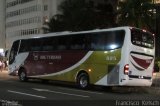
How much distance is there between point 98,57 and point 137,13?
76.5 ft

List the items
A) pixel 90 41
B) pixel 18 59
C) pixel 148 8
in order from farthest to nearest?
1. pixel 148 8
2. pixel 18 59
3. pixel 90 41

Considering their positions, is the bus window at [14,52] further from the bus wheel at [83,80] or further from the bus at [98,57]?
the bus wheel at [83,80]

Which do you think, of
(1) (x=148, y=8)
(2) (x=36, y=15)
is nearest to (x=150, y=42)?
(1) (x=148, y=8)

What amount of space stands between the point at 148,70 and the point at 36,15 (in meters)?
78.7

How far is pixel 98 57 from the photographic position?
26.0 m

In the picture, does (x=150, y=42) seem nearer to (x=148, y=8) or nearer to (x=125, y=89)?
(x=125, y=89)

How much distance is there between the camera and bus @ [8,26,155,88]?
24719 millimetres

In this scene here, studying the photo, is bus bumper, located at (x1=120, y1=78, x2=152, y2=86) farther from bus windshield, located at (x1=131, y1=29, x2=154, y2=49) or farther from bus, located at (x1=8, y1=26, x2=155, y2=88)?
bus windshield, located at (x1=131, y1=29, x2=154, y2=49)

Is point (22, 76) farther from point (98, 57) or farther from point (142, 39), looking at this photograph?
point (142, 39)

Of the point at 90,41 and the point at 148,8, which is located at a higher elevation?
the point at 148,8

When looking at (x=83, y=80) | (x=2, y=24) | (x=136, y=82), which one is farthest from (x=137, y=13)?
(x=2, y=24)

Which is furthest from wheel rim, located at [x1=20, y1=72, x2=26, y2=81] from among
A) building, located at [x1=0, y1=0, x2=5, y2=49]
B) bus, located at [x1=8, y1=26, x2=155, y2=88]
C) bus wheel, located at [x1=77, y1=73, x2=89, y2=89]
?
building, located at [x1=0, y1=0, x2=5, y2=49]

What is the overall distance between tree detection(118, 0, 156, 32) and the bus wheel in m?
21.1

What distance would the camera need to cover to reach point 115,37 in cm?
2514
